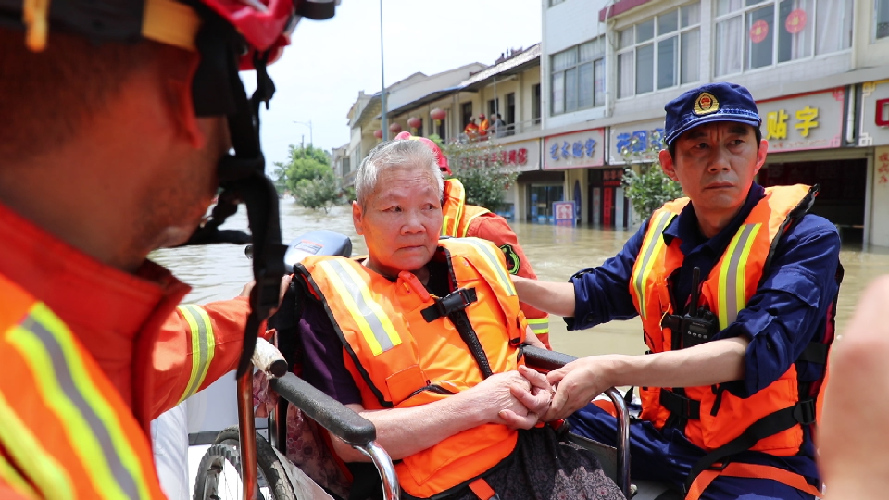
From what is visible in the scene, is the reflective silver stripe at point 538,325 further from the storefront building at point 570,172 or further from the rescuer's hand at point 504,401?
the storefront building at point 570,172

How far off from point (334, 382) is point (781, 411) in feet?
4.31

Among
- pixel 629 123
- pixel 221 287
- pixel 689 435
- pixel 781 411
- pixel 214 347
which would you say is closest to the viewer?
pixel 214 347

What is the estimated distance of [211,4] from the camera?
588 millimetres

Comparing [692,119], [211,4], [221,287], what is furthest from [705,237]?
[221,287]

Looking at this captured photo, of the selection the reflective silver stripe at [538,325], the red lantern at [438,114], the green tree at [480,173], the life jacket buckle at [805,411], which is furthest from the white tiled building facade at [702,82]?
the life jacket buckle at [805,411]

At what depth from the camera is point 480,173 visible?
16688 mm

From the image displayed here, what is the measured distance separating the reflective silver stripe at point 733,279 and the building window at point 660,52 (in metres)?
13.0

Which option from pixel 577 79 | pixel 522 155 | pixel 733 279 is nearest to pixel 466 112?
pixel 522 155

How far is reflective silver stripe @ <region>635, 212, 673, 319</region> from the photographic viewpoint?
6.93 feet

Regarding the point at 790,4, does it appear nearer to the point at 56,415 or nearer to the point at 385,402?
the point at 385,402

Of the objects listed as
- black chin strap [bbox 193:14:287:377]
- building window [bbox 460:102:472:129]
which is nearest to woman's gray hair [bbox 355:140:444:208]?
black chin strap [bbox 193:14:287:377]

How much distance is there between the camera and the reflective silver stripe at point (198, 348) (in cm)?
125

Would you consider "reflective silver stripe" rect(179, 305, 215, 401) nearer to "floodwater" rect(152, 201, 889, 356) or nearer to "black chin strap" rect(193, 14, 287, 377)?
A: "black chin strap" rect(193, 14, 287, 377)

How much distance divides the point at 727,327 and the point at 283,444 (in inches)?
55.9
